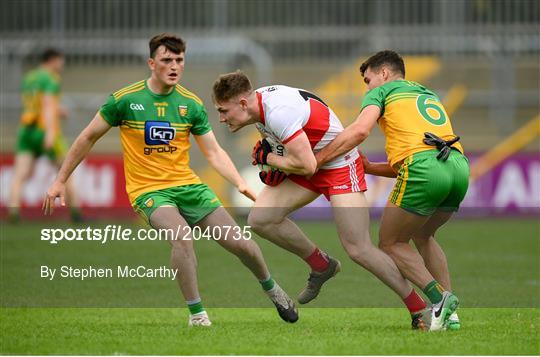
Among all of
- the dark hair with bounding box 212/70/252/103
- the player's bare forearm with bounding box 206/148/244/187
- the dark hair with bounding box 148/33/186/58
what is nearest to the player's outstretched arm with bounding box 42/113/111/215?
the dark hair with bounding box 148/33/186/58

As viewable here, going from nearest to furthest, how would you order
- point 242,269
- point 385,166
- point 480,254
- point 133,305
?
point 385,166
point 133,305
point 242,269
point 480,254

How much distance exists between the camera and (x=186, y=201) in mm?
9320

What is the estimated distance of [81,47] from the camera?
71.3 feet

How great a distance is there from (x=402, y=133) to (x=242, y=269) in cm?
512

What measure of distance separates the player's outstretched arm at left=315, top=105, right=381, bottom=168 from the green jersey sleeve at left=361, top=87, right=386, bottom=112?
0.12ft

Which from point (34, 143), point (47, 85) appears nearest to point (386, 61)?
point (47, 85)

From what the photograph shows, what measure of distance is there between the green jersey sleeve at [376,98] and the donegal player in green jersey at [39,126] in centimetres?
1024

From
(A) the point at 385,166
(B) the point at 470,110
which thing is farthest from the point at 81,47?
(A) the point at 385,166

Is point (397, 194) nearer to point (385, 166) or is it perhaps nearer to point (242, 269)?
point (385, 166)

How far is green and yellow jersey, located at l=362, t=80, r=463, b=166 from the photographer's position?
877 cm

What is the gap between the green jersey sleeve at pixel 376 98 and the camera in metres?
8.77

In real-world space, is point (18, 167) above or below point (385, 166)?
below

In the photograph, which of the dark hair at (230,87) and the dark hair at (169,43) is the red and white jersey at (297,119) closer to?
the dark hair at (230,87)

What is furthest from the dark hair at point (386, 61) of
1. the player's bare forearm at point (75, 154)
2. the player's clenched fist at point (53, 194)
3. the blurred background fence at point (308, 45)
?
the blurred background fence at point (308, 45)
